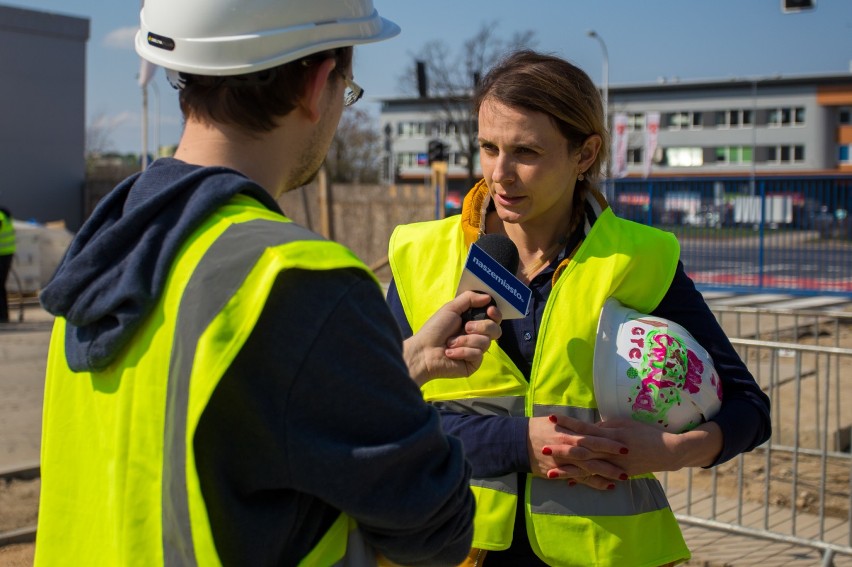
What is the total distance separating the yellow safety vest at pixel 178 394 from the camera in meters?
1.28

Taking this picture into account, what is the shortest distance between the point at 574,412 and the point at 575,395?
4cm

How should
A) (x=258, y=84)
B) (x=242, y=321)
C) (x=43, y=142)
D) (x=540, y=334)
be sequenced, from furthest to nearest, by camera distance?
(x=43, y=142), (x=540, y=334), (x=258, y=84), (x=242, y=321)

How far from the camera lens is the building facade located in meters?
70.9

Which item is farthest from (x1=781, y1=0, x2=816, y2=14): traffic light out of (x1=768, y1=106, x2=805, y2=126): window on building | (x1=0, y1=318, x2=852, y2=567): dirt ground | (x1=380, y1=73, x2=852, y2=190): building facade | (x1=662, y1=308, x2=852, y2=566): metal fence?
(x1=768, y1=106, x2=805, y2=126): window on building

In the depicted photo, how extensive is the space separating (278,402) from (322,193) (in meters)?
22.3

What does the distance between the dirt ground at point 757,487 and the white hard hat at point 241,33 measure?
13.4 feet

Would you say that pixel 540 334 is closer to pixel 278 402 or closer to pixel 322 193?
pixel 278 402

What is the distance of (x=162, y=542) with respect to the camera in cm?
133

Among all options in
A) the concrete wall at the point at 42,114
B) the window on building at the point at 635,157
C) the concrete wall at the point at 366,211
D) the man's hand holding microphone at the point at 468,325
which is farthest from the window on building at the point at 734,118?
the man's hand holding microphone at the point at 468,325

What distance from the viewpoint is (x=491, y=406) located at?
2455 millimetres

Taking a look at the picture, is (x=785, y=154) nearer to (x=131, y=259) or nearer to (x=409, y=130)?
(x=409, y=130)

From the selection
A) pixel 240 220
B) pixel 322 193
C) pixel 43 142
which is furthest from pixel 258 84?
pixel 43 142

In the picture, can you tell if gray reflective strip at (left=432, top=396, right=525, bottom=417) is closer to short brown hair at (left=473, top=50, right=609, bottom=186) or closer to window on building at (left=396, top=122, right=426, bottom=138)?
short brown hair at (left=473, top=50, right=609, bottom=186)

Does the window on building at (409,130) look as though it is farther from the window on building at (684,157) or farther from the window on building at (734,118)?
the window on building at (734,118)
